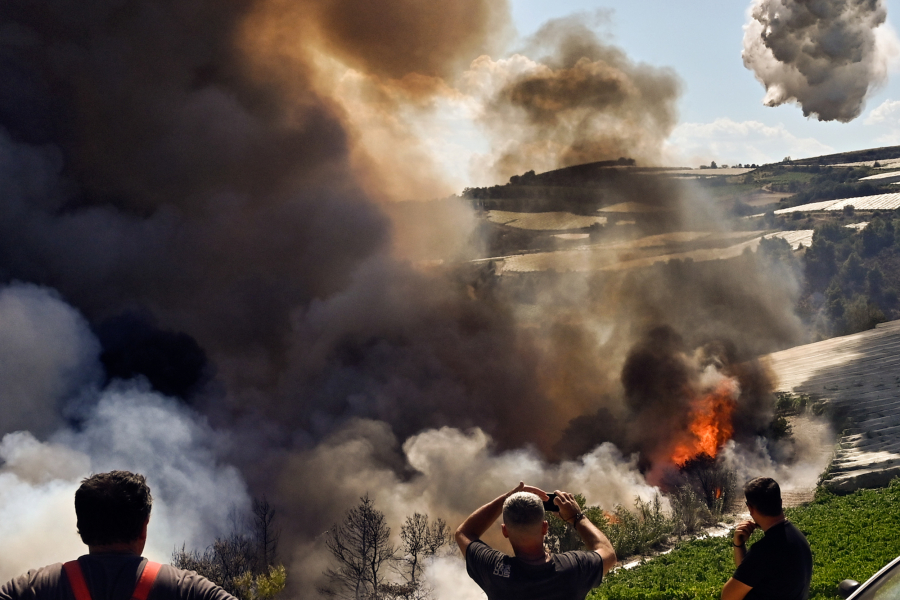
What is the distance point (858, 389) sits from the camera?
50969 mm

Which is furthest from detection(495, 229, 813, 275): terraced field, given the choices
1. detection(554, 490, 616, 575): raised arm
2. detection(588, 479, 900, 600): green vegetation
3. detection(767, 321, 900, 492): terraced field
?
detection(554, 490, 616, 575): raised arm

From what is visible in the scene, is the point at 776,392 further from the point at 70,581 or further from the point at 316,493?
the point at 70,581

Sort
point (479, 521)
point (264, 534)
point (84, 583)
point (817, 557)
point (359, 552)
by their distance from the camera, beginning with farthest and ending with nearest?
point (264, 534)
point (359, 552)
point (817, 557)
point (479, 521)
point (84, 583)

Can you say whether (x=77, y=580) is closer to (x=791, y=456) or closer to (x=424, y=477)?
(x=424, y=477)

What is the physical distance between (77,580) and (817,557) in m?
19.5

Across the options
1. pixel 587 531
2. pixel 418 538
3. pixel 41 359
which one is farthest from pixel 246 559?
pixel 587 531

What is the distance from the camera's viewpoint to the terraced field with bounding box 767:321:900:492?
38.7 metres

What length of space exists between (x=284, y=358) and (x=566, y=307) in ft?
82.5

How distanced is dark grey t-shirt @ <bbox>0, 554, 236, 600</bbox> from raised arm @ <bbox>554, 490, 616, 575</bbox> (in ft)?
8.88

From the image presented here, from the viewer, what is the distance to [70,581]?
4.55m

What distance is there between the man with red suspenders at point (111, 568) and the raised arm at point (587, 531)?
2.70 m

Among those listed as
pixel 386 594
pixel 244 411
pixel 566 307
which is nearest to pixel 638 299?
pixel 566 307

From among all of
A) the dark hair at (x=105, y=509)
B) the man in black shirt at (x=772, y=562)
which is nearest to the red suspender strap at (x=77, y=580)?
the dark hair at (x=105, y=509)

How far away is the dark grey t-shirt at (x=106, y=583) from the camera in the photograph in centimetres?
452
